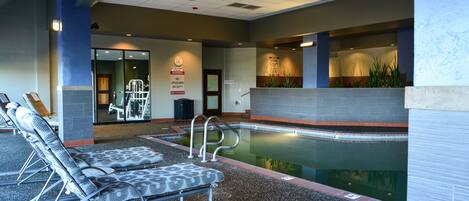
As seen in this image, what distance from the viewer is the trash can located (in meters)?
12.2

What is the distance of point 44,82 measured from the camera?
10.4 metres

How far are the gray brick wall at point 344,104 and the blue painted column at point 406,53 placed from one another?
1.56 m

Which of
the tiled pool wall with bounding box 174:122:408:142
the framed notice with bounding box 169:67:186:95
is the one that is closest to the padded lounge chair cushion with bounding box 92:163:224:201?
the tiled pool wall with bounding box 174:122:408:142

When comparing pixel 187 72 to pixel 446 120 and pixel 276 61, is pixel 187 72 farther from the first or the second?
pixel 446 120

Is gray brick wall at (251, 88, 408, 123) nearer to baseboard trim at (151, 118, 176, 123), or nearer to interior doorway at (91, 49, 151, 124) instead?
baseboard trim at (151, 118, 176, 123)

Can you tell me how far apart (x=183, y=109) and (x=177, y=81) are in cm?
100

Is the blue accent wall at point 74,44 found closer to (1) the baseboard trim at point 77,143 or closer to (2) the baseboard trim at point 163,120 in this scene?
(1) the baseboard trim at point 77,143

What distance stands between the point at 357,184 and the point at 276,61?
1053 centimetres

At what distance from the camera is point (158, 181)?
2.62m

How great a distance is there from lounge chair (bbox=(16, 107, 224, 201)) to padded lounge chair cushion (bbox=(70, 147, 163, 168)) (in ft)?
1.69

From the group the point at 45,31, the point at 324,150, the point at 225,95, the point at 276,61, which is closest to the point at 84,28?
the point at 45,31

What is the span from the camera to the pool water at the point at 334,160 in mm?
4887

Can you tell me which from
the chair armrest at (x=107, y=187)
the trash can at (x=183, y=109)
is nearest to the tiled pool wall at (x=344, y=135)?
the trash can at (x=183, y=109)

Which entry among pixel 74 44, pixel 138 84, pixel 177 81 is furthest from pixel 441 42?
pixel 177 81
